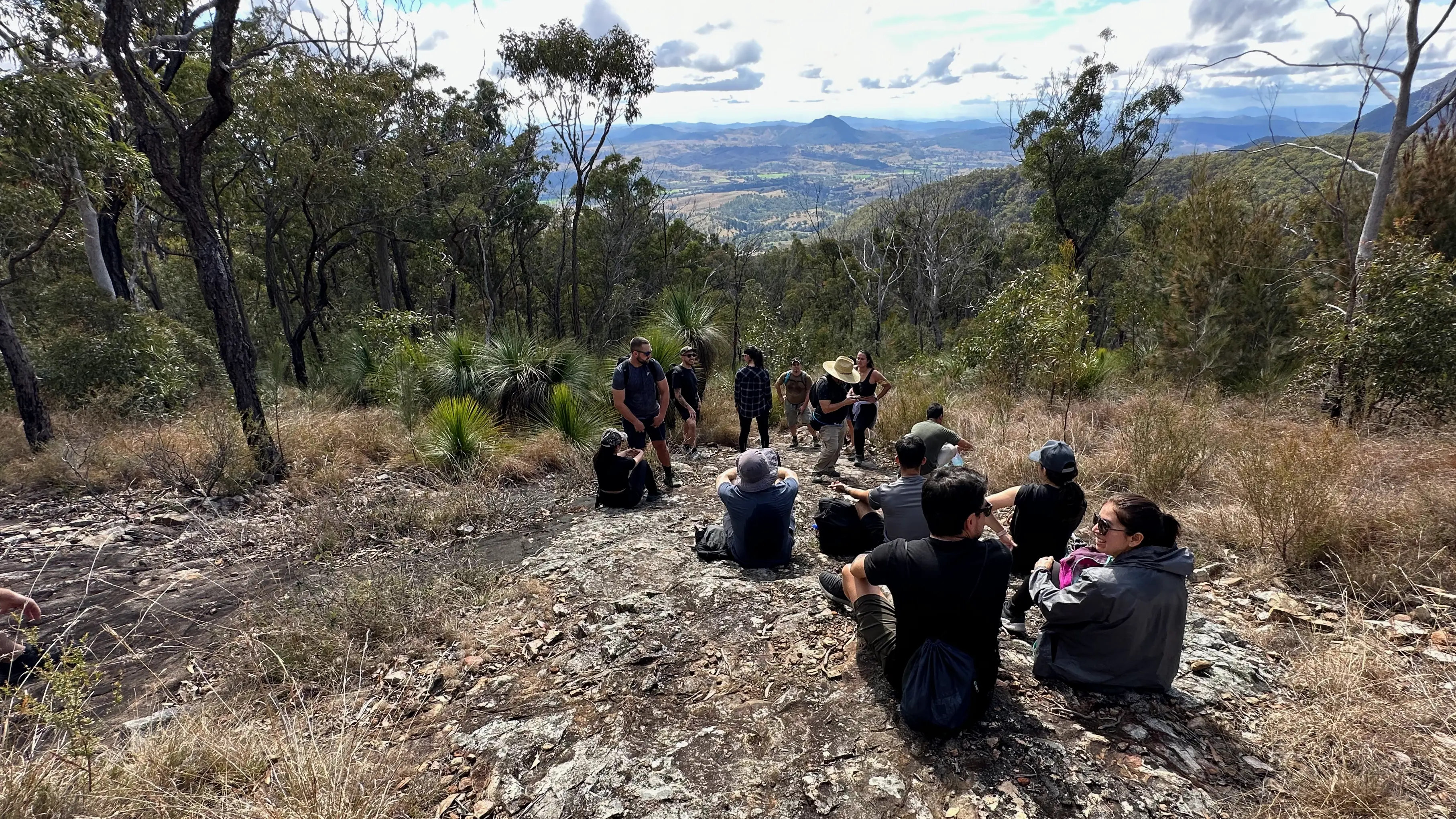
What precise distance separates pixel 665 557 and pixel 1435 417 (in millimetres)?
7887

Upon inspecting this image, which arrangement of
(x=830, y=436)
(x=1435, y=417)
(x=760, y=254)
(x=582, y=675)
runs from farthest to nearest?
(x=760, y=254) → (x=830, y=436) → (x=1435, y=417) → (x=582, y=675)

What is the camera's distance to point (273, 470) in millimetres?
6590

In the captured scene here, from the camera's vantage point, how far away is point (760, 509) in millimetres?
4523

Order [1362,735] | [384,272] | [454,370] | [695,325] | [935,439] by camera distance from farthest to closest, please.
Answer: [384,272] < [695,325] < [454,370] < [935,439] < [1362,735]

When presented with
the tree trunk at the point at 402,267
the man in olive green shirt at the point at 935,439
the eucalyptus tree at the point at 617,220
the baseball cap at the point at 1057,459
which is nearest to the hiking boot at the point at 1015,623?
the baseball cap at the point at 1057,459

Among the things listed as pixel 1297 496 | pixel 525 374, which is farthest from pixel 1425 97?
pixel 525 374

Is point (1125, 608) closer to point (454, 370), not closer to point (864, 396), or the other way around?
point (864, 396)

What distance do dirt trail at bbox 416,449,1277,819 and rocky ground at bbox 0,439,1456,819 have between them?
0.04ft

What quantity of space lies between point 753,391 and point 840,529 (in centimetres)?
324

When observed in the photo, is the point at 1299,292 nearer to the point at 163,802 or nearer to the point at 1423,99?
the point at 1423,99

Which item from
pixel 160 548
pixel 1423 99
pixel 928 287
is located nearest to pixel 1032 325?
pixel 1423 99

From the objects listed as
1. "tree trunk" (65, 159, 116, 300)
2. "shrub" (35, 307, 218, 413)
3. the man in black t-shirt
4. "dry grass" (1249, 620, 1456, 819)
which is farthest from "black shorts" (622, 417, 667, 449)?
"tree trunk" (65, 159, 116, 300)

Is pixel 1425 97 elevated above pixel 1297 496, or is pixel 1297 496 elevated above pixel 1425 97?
pixel 1425 97

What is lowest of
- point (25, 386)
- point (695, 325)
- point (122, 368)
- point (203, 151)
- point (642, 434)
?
point (642, 434)
